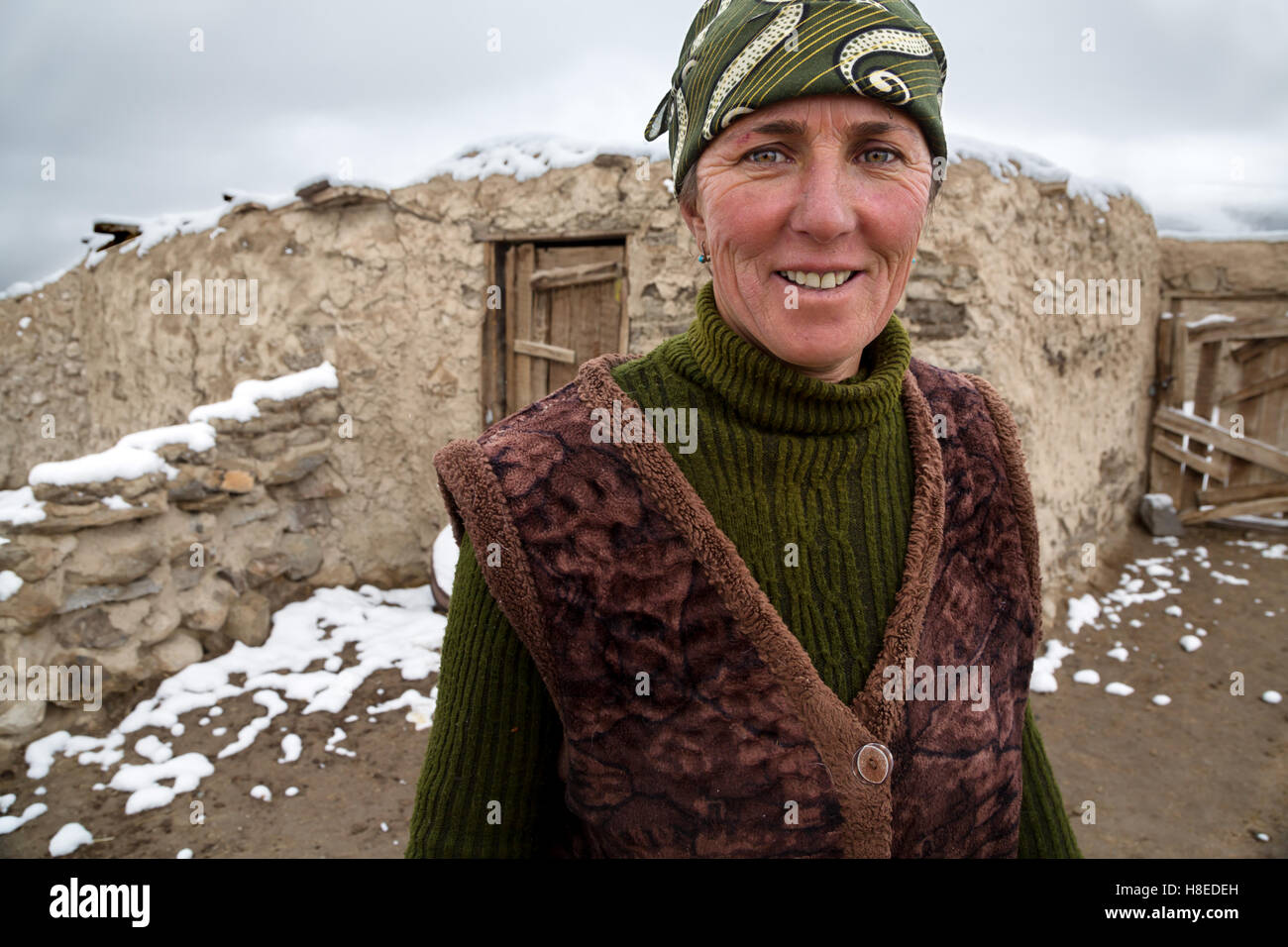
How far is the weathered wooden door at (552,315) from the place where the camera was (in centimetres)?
498

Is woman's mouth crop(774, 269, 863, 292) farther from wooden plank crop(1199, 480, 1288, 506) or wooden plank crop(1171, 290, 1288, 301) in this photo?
wooden plank crop(1171, 290, 1288, 301)

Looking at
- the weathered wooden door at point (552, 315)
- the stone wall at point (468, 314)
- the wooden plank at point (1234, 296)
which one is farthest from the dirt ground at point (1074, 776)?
the wooden plank at point (1234, 296)

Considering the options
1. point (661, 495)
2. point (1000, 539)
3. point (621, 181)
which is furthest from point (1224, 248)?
point (661, 495)

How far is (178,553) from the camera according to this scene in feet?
13.3

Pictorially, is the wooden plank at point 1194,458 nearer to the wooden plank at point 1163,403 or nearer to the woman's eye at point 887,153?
the wooden plank at point 1163,403

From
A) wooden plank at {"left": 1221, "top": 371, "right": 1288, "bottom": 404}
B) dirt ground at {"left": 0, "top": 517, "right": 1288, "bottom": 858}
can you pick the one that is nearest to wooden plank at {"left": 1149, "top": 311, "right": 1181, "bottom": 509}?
wooden plank at {"left": 1221, "top": 371, "right": 1288, "bottom": 404}

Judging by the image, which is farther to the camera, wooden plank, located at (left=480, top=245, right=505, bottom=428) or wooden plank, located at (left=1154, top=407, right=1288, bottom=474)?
wooden plank, located at (left=1154, top=407, right=1288, bottom=474)

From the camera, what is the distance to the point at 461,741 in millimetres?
922

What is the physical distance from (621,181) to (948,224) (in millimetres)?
2026

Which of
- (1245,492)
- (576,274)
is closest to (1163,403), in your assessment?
(1245,492)

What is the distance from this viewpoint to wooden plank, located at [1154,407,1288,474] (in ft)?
21.1

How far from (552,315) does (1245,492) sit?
20.9 ft

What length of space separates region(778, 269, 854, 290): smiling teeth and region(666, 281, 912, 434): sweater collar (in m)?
0.10

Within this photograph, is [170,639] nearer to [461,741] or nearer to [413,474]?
[413,474]
